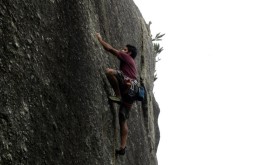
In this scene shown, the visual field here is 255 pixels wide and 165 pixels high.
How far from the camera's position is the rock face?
7664 millimetres

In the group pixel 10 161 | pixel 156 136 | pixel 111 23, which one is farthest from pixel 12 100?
pixel 156 136

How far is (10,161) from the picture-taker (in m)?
7.29

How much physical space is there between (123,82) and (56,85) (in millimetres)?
2766

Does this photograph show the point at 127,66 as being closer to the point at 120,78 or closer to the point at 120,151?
the point at 120,78

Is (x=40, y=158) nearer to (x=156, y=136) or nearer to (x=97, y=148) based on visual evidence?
(x=97, y=148)

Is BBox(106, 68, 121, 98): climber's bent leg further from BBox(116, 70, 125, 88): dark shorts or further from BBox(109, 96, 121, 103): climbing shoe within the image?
BBox(109, 96, 121, 103): climbing shoe

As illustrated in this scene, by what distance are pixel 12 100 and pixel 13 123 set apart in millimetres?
365

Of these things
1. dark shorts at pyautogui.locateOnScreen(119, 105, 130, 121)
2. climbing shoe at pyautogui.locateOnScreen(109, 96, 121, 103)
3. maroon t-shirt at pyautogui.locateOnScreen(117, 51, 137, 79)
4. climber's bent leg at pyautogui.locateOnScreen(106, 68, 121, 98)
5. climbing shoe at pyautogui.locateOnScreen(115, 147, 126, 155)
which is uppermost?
maroon t-shirt at pyautogui.locateOnScreen(117, 51, 137, 79)

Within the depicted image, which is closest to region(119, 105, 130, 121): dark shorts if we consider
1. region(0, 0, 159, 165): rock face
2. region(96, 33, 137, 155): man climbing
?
region(96, 33, 137, 155): man climbing

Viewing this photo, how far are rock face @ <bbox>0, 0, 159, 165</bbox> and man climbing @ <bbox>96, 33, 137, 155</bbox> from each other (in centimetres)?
16

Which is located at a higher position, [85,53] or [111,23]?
[111,23]

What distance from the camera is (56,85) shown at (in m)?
8.82

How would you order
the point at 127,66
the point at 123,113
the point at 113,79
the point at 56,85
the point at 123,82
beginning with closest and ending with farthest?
1. the point at 56,85
2. the point at 113,79
3. the point at 123,82
4. the point at 123,113
5. the point at 127,66

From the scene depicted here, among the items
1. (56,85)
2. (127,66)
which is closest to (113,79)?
(127,66)
